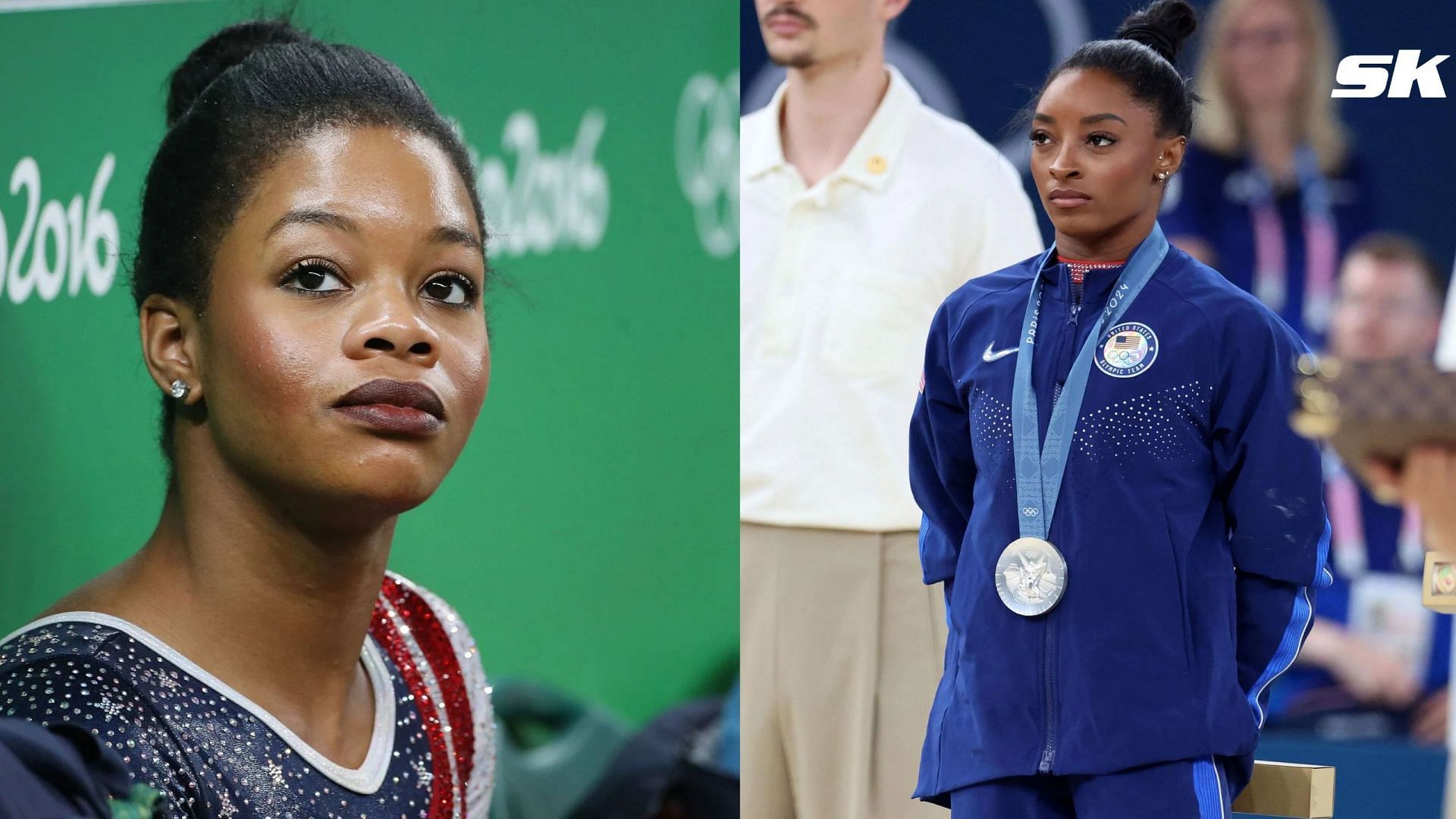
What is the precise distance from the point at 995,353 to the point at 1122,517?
1.18ft

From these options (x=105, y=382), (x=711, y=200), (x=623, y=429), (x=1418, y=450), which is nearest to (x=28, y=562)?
(x=105, y=382)

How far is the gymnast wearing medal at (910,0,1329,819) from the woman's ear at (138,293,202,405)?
1279mm

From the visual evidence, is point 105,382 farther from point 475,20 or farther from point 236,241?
point 236,241

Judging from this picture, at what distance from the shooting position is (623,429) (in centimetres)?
394

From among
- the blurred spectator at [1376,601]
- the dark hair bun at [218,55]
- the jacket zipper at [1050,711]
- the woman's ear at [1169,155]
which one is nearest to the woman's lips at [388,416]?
the dark hair bun at [218,55]

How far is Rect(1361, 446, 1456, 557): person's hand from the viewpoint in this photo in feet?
2.93

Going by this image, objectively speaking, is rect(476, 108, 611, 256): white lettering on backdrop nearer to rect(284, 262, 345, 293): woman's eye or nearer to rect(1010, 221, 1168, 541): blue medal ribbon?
rect(1010, 221, 1168, 541): blue medal ribbon

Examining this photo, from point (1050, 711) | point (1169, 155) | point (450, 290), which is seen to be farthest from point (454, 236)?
point (1169, 155)

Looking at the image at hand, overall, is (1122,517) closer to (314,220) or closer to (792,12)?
(314,220)

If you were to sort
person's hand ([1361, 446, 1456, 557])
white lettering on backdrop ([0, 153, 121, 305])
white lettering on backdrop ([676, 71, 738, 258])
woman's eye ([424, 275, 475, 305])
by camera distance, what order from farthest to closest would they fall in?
white lettering on backdrop ([0, 153, 121, 305]) → white lettering on backdrop ([676, 71, 738, 258]) → woman's eye ([424, 275, 475, 305]) → person's hand ([1361, 446, 1456, 557])

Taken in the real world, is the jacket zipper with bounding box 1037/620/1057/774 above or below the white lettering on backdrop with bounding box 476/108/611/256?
below

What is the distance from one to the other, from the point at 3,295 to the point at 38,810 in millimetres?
3154

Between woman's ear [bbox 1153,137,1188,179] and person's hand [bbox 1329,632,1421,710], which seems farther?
person's hand [bbox 1329,632,1421,710]

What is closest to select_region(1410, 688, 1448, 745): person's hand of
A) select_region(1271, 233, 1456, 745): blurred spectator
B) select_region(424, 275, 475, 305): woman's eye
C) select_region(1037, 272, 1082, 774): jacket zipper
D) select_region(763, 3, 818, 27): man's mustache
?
select_region(1271, 233, 1456, 745): blurred spectator
